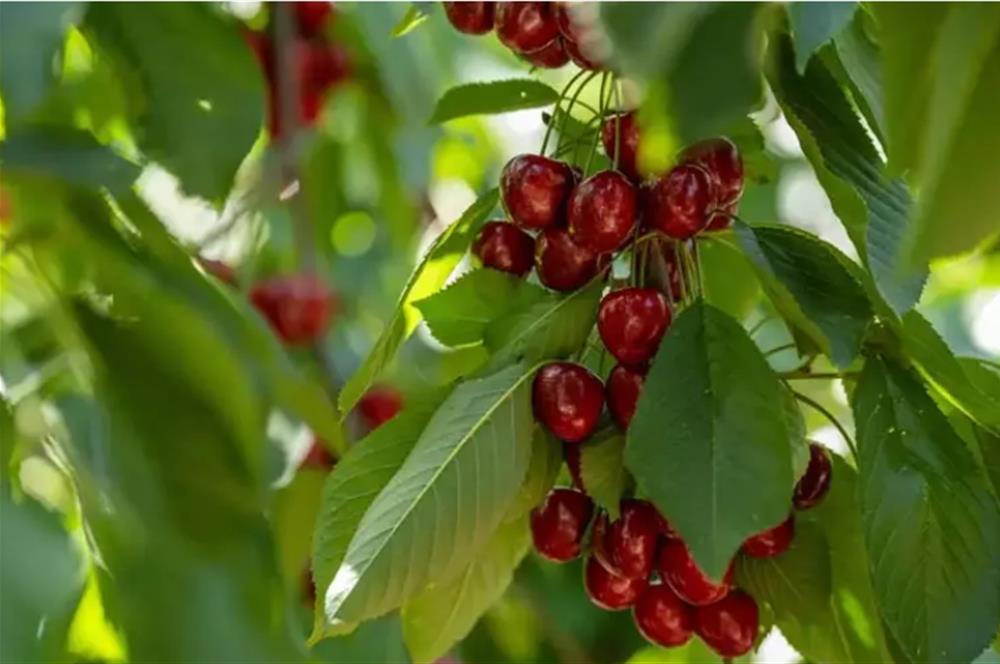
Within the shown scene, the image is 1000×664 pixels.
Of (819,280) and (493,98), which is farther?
(493,98)

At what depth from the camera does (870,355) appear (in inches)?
29.4

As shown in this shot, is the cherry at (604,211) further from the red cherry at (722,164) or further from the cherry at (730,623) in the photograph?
the cherry at (730,623)

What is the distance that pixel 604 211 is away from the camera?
0.74 m

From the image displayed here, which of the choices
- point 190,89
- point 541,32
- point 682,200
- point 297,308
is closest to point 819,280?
point 682,200

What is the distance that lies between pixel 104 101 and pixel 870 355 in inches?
27.9

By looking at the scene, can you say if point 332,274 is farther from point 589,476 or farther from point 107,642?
point 589,476

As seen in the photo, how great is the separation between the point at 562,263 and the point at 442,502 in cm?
14

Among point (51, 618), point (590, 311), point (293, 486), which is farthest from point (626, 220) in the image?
point (293, 486)

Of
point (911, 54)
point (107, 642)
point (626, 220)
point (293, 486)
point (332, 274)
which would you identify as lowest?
point (332, 274)

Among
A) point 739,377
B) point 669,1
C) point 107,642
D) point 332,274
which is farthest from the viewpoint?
point 332,274

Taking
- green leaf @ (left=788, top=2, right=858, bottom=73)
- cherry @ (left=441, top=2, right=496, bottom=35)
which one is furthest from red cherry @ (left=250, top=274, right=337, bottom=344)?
green leaf @ (left=788, top=2, right=858, bottom=73)

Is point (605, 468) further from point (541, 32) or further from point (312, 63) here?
point (312, 63)

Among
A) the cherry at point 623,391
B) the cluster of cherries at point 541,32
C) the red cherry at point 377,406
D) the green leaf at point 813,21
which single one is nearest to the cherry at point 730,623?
the cherry at point 623,391

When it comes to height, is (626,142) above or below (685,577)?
above
